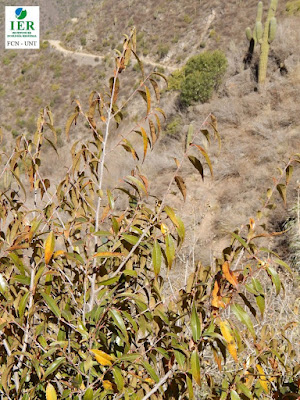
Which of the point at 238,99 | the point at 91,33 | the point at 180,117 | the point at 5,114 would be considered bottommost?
the point at 5,114

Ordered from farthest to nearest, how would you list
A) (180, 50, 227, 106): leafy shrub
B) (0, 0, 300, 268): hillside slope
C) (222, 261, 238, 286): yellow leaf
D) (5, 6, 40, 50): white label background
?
(5, 6, 40, 50): white label background, (180, 50, 227, 106): leafy shrub, (0, 0, 300, 268): hillside slope, (222, 261, 238, 286): yellow leaf

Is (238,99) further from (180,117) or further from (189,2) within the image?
(189,2)

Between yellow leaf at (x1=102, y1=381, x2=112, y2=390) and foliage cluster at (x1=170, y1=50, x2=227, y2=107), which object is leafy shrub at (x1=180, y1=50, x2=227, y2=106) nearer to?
foliage cluster at (x1=170, y1=50, x2=227, y2=107)

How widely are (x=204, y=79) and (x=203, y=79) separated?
0.16 ft

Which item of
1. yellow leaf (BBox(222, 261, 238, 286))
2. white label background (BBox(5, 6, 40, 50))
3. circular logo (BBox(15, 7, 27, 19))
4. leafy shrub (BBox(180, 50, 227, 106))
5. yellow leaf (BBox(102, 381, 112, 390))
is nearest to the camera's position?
yellow leaf (BBox(222, 261, 238, 286))

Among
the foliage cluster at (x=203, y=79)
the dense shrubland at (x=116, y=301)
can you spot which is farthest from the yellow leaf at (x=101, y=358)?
the foliage cluster at (x=203, y=79)

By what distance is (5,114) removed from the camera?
108 feet

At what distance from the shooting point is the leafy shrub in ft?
57.3

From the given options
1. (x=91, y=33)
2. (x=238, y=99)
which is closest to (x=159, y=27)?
(x=91, y=33)

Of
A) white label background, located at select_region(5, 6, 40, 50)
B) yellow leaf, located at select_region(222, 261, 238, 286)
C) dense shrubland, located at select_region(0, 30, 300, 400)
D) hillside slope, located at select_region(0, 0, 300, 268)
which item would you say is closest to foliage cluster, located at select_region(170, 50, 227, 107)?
hillside slope, located at select_region(0, 0, 300, 268)

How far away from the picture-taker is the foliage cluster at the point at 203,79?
17.5 meters

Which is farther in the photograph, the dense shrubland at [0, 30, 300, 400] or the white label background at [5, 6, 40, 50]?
the white label background at [5, 6, 40, 50]

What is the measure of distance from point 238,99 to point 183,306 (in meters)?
13.8

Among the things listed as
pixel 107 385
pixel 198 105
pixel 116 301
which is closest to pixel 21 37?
pixel 198 105
